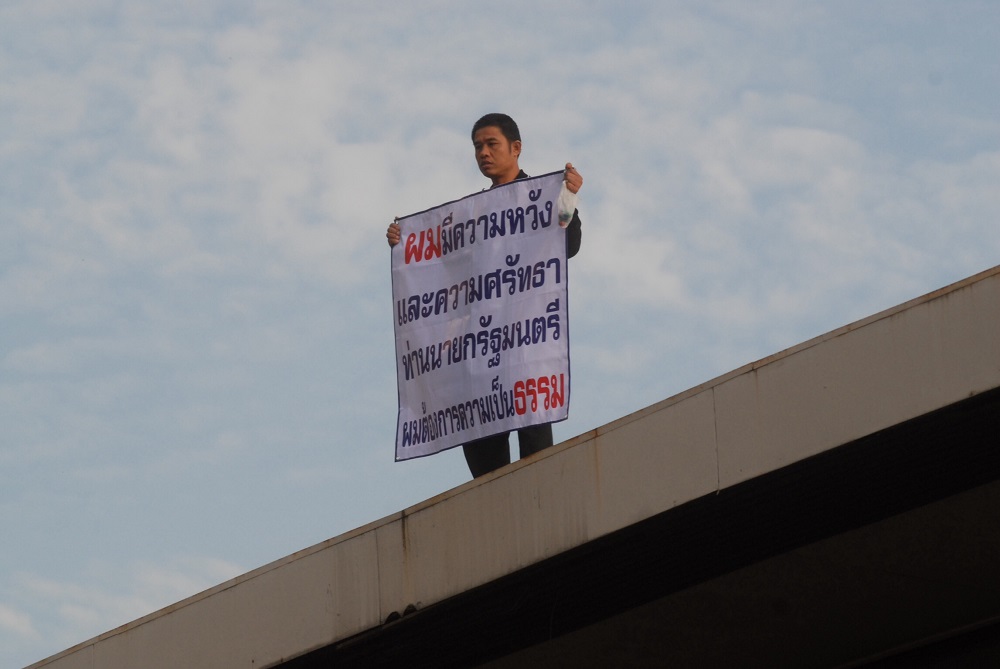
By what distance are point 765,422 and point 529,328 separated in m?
2.03

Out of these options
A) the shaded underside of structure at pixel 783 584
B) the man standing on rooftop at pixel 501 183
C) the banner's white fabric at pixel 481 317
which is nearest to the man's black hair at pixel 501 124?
the man standing on rooftop at pixel 501 183

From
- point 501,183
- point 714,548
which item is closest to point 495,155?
point 501,183

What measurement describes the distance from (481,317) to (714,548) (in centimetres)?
189

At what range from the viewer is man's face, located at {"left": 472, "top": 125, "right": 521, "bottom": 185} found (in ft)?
30.8

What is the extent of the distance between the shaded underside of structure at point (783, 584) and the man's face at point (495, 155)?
2.44 metres

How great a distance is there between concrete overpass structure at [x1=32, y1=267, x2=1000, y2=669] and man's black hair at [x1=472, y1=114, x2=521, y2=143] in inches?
85.9

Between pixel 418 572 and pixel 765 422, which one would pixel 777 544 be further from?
pixel 418 572

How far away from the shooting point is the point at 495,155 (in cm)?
940

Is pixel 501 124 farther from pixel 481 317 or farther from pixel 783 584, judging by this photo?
pixel 783 584

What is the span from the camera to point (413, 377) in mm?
9336

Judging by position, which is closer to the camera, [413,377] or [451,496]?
[451,496]

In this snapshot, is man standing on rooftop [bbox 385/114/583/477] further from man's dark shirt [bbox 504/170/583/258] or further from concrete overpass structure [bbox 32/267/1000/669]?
concrete overpass structure [bbox 32/267/1000/669]

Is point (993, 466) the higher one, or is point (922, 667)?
point (993, 466)

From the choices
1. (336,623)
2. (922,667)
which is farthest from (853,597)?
(336,623)
